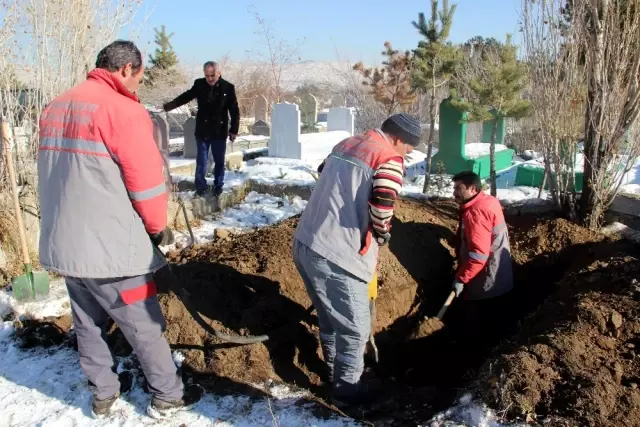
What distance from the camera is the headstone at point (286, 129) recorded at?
12828 millimetres

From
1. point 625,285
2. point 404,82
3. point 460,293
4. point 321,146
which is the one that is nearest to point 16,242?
point 460,293

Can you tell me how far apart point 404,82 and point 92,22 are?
1165 cm

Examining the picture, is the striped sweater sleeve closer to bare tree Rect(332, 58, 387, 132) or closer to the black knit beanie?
the black knit beanie

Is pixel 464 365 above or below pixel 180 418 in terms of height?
below

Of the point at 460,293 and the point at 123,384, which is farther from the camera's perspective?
the point at 460,293

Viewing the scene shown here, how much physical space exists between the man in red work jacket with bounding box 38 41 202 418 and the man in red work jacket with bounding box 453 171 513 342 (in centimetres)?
245

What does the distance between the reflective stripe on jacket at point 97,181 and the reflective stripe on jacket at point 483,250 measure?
8.23 ft

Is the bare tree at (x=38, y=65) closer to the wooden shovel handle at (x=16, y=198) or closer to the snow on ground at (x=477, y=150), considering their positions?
the wooden shovel handle at (x=16, y=198)

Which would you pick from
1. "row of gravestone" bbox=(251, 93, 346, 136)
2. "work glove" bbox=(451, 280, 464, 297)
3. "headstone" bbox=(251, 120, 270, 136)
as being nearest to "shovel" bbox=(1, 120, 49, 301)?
"work glove" bbox=(451, 280, 464, 297)

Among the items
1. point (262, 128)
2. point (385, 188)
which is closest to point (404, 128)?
point (385, 188)

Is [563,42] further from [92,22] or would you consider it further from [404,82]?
[404,82]

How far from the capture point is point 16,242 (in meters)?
4.86

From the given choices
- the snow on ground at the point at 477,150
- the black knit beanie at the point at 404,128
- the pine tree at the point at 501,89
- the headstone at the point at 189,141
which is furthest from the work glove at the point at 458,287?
the headstone at the point at 189,141

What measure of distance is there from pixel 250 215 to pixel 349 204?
4.02m
